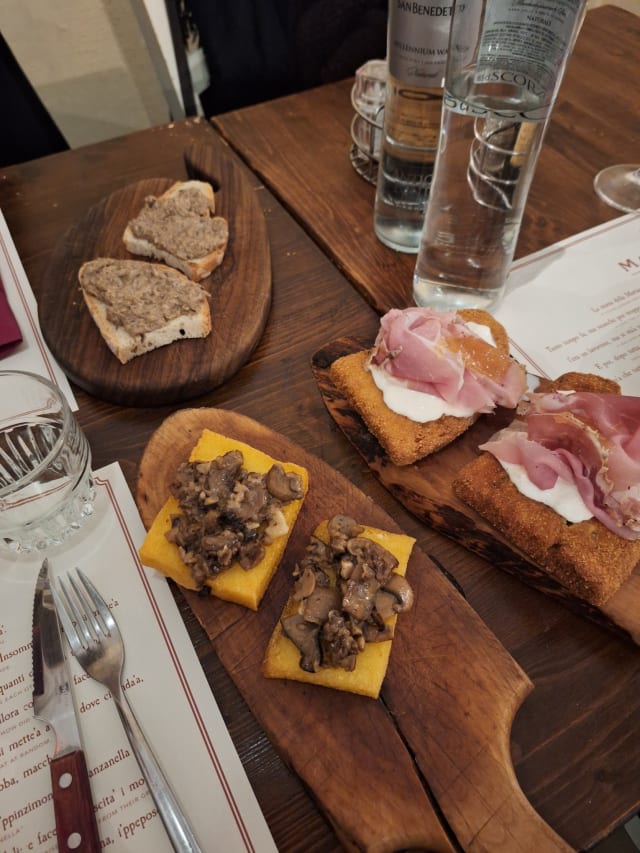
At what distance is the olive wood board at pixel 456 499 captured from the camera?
2.56 ft

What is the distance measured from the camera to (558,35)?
796mm

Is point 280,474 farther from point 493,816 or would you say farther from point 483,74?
point 483,74

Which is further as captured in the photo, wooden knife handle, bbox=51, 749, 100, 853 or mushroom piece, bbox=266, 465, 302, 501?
mushroom piece, bbox=266, 465, 302, 501

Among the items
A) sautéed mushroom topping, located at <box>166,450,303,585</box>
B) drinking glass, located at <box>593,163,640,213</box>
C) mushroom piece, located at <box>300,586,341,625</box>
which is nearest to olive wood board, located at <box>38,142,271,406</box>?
sautéed mushroom topping, located at <box>166,450,303,585</box>

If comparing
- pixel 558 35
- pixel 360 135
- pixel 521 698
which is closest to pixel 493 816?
pixel 521 698

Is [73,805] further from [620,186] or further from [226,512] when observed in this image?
[620,186]

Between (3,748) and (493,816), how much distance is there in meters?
0.60

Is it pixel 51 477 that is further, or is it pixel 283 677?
pixel 51 477

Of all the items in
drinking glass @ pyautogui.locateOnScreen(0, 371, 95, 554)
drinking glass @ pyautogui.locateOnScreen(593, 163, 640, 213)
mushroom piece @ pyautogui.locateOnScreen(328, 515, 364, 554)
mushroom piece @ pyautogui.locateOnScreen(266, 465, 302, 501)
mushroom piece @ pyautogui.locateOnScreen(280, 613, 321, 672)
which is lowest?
drinking glass @ pyautogui.locateOnScreen(593, 163, 640, 213)

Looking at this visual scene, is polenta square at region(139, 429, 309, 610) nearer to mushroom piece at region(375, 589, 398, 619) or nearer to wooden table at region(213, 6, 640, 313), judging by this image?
mushroom piece at region(375, 589, 398, 619)

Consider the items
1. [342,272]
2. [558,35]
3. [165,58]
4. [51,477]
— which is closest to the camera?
[558,35]

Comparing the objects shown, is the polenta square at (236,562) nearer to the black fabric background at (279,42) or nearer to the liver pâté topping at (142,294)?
the liver pâté topping at (142,294)

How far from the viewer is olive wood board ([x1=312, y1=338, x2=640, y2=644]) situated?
0.78 meters

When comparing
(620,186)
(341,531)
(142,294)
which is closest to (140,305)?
(142,294)
